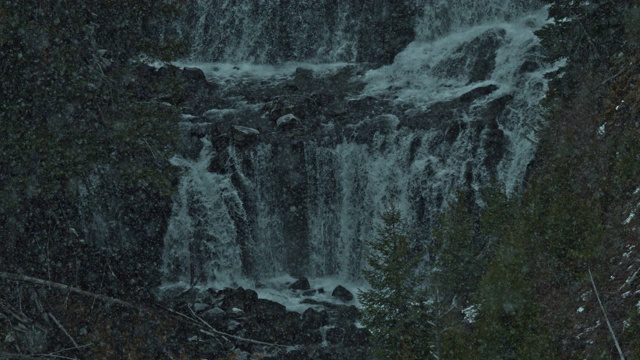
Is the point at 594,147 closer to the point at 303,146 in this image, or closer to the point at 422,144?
the point at 422,144

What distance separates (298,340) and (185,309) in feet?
8.74

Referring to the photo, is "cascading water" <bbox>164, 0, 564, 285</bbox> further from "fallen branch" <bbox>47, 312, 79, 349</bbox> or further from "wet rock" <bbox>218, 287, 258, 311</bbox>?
"fallen branch" <bbox>47, 312, 79, 349</bbox>

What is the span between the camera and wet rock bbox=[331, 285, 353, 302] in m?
22.5

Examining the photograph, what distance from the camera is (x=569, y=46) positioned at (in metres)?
19.2

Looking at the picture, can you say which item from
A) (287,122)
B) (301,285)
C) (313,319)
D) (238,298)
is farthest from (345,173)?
(313,319)

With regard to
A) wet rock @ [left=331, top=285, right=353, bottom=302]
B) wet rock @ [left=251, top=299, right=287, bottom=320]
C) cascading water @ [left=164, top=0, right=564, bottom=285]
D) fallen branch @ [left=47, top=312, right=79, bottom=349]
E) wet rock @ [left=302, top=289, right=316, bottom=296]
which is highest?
fallen branch @ [left=47, top=312, right=79, bottom=349]

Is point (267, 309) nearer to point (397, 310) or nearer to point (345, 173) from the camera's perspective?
point (345, 173)

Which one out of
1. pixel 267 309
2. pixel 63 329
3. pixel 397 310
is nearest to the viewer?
pixel 63 329

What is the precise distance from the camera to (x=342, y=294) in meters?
22.6

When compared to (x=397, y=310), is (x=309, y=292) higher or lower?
lower

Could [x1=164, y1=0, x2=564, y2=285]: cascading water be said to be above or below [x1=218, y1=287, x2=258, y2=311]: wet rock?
above

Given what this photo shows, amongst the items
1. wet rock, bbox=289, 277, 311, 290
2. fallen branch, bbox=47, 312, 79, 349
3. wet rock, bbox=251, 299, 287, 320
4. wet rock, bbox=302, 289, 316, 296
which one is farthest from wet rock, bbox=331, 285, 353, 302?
fallen branch, bbox=47, 312, 79, 349

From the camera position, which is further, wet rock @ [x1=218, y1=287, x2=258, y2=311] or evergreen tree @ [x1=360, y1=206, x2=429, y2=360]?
wet rock @ [x1=218, y1=287, x2=258, y2=311]

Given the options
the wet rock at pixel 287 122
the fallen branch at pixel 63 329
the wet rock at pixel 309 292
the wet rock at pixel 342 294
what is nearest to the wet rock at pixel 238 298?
the wet rock at pixel 309 292
